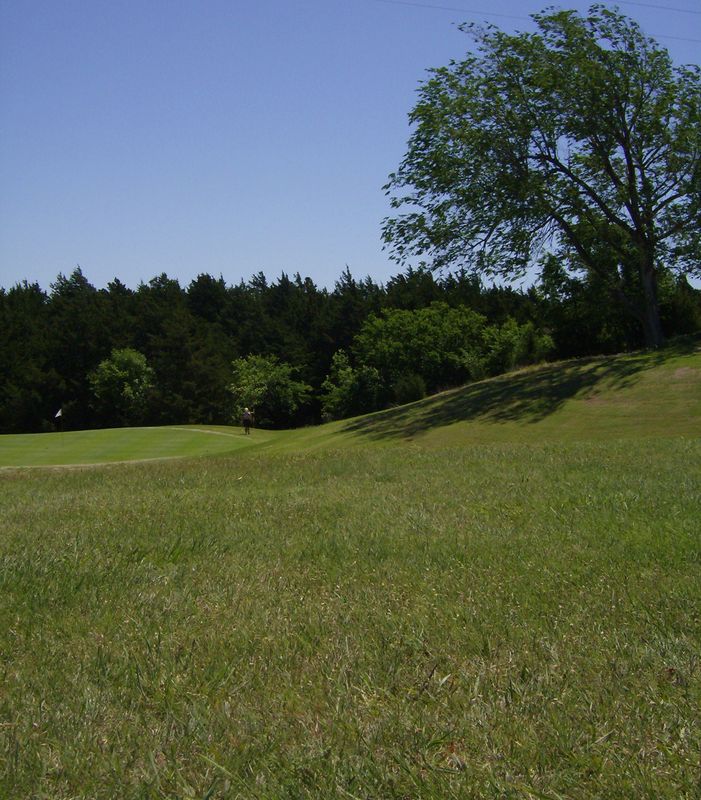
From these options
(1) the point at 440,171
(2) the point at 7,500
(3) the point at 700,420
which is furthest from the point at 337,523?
(1) the point at 440,171

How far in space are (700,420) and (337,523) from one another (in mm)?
17322

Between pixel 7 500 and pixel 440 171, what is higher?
pixel 440 171

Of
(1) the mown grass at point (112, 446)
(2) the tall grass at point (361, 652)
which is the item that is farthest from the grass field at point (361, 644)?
(1) the mown grass at point (112, 446)

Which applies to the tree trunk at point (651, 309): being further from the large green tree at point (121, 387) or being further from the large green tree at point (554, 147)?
the large green tree at point (121, 387)

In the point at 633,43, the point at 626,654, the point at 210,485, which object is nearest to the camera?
the point at 626,654

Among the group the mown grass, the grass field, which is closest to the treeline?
the mown grass

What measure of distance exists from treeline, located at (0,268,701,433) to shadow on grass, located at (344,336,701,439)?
80.1 ft

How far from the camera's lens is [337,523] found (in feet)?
28.7

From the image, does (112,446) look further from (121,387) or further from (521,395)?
(121,387)

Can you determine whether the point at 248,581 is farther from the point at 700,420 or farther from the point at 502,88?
the point at 502,88

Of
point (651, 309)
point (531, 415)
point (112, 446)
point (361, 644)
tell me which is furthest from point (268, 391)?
point (361, 644)

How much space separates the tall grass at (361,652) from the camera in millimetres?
3336

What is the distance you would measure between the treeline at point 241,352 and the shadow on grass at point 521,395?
24410 mm

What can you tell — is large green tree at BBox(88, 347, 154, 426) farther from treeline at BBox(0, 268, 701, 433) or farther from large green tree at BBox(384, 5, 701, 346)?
large green tree at BBox(384, 5, 701, 346)
